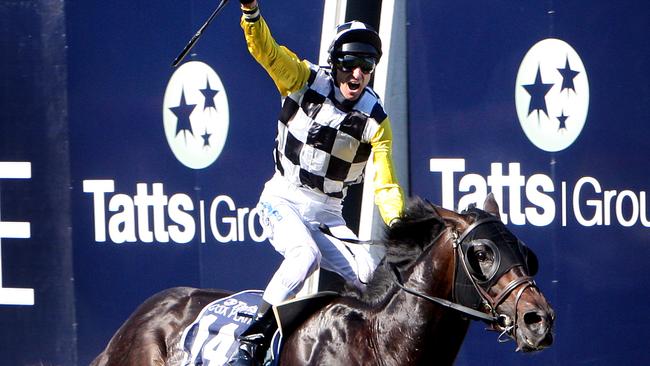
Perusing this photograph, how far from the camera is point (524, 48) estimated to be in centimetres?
663

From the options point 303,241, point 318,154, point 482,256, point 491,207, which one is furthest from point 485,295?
point 318,154

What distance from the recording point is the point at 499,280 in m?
4.07

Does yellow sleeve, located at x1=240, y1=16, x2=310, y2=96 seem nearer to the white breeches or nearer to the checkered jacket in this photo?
the checkered jacket

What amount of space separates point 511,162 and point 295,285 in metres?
2.32

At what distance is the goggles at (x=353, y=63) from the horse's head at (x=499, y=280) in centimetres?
99

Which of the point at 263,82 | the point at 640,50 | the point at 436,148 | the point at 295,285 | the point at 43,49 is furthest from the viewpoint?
the point at 43,49

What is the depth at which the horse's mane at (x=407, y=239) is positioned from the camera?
175 inches

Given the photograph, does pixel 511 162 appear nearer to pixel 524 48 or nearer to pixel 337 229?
pixel 524 48

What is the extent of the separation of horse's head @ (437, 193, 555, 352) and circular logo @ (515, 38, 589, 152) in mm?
2364

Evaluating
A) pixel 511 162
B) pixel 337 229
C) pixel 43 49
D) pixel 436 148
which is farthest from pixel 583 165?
pixel 43 49

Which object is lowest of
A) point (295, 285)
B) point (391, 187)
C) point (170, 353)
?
point (170, 353)

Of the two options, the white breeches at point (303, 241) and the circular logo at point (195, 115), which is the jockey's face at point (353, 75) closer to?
the white breeches at point (303, 241)

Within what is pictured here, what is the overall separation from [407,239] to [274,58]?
1.15 m

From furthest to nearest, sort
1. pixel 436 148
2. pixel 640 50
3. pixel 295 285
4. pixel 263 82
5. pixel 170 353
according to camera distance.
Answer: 1. pixel 263 82
2. pixel 436 148
3. pixel 640 50
4. pixel 170 353
5. pixel 295 285
